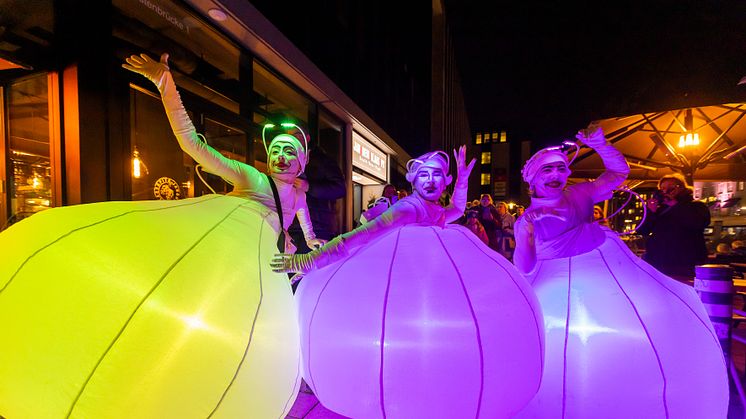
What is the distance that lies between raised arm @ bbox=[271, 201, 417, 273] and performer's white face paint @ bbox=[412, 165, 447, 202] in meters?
0.20

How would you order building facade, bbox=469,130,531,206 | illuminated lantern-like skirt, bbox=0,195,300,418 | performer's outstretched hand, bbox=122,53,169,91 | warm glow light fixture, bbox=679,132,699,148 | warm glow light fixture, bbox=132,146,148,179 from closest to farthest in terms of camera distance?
illuminated lantern-like skirt, bbox=0,195,300,418, performer's outstretched hand, bbox=122,53,169,91, warm glow light fixture, bbox=132,146,148,179, warm glow light fixture, bbox=679,132,699,148, building facade, bbox=469,130,531,206

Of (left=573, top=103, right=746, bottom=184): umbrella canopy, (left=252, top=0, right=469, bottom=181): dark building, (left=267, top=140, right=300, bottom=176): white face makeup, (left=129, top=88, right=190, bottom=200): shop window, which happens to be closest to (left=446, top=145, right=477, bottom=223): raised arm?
(left=267, top=140, right=300, bottom=176): white face makeup

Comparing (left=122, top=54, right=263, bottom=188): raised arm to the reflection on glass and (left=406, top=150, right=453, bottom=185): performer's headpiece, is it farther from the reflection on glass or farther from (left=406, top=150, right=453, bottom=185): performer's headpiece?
the reflection on glass

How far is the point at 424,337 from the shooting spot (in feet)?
4.47

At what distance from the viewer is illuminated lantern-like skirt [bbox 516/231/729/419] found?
169 cm

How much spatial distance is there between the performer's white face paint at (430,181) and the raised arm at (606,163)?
112 cm

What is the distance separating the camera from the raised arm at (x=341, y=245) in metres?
1.67

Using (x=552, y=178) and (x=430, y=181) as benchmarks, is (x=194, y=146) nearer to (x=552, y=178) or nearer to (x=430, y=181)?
(x=430, y=181)

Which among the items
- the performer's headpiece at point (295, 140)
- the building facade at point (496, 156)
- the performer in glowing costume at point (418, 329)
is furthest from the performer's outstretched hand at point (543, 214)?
the building facade at point (496, 156)

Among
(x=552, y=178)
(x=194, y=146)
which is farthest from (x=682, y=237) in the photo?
(x=194, y=146)

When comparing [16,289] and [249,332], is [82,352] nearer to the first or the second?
[16,289]

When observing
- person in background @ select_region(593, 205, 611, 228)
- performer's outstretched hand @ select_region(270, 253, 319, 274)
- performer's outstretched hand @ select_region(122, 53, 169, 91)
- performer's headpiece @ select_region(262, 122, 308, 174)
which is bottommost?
performer's outstretched hand @ select_region(270, 253, 319, 274)

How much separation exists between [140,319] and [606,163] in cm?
288

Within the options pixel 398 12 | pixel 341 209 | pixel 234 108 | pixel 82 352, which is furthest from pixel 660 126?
pixel 398 12
